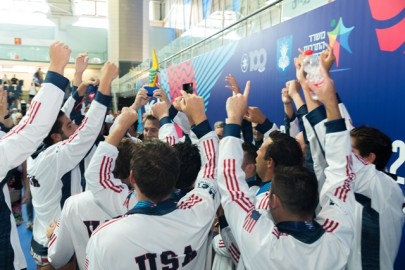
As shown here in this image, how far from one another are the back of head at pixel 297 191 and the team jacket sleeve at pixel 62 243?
3.75 ft

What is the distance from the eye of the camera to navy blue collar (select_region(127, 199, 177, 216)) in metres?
1.30

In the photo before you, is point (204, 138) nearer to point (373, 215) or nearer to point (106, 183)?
point (106, 183)

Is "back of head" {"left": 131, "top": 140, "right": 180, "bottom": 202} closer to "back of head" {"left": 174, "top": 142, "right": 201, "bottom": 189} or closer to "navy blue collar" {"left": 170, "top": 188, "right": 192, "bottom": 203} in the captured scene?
"navy blue collar" {"left": 170, "top": 188, "right": 192, "bottom": 203}

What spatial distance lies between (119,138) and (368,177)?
118 centimetres

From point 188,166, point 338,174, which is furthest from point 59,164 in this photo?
point 338,174

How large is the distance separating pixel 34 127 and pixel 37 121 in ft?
0.09

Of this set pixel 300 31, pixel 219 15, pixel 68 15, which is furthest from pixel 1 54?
pixel 300 31

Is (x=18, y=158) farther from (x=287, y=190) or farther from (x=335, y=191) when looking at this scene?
(x=335, y=191)

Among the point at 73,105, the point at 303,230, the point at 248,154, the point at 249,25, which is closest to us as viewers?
the point at 303,230

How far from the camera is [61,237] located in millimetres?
1879

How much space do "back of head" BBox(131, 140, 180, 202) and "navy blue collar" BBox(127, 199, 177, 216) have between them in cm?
2

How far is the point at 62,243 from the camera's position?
1890 mm

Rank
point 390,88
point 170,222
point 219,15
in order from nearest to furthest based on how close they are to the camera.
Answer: point 170,222 → point 390,88 → point 219,15

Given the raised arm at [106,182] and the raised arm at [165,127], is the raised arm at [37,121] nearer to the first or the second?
the raised arm at [106,182]
